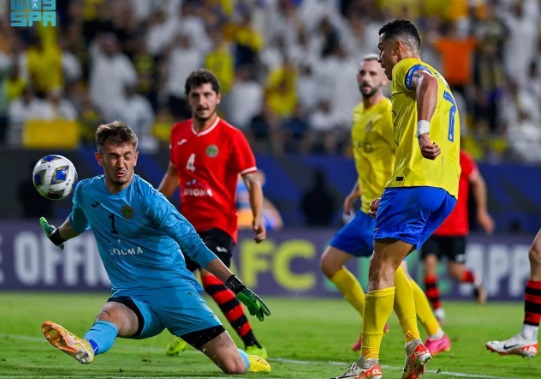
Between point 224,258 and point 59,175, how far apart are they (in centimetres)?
207

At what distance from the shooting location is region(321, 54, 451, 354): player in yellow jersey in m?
10.4

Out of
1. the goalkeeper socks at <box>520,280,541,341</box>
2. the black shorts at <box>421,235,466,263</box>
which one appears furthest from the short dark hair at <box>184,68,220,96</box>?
the black shorts at <box>421,235,466,263</box>

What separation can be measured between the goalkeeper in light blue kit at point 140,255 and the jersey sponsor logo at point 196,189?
6.48 feet

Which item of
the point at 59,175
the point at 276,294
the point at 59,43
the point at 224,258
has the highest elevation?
the point at 59,43

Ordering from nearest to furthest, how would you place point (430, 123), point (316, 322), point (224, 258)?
point (430, 123)
point (224, 258)
point (316, 322)

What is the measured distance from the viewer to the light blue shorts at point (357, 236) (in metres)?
10.4

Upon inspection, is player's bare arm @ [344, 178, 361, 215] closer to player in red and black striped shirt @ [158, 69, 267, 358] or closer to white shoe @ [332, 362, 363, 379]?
player in red and black striped shirt @ [158, 69, 267, 358]

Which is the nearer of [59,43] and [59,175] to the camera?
[59,175]

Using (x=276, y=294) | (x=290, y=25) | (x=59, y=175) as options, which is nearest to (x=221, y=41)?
(x=290, y=25)

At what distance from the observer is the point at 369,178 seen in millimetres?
10445

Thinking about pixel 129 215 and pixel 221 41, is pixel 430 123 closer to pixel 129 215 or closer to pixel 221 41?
pixel 129 215

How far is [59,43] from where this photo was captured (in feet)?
62.9

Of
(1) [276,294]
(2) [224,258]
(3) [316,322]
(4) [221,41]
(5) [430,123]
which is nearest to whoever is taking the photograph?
(5) [430,123]

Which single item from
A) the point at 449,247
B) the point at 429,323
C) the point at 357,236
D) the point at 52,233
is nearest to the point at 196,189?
the point at 357,236
